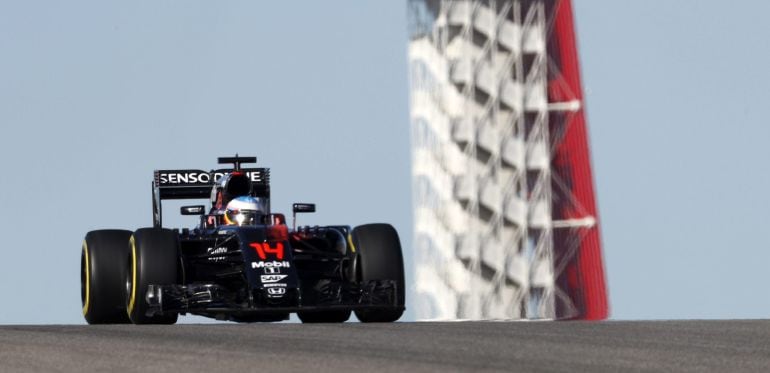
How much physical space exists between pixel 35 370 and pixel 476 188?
41.7 meters

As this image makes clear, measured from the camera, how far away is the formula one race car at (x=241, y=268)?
21.9m

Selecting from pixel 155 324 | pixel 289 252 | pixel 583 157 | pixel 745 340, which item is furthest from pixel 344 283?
pixel 583 157

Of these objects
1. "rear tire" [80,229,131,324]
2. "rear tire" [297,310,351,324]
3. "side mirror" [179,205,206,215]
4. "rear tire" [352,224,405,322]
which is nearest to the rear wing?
"side mirror" [179,205,206,215]

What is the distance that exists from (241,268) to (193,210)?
5.73 feet

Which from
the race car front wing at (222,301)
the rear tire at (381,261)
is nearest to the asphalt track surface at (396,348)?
the race car front wing at (222,301)

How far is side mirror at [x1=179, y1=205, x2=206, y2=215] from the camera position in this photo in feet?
80.1

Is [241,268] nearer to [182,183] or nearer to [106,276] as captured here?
[106,276]

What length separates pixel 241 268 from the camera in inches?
902

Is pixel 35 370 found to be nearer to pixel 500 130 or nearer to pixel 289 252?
pixel 289 252

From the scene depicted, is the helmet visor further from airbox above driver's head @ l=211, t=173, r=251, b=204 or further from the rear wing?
the rear wing

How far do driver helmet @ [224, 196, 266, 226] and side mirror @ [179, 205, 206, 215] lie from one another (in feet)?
0.90

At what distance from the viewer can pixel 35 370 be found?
14.1 m

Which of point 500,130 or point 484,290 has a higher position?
point 500,130

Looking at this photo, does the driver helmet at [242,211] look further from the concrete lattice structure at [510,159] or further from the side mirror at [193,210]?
the concrete lattice structure at [510,159]
